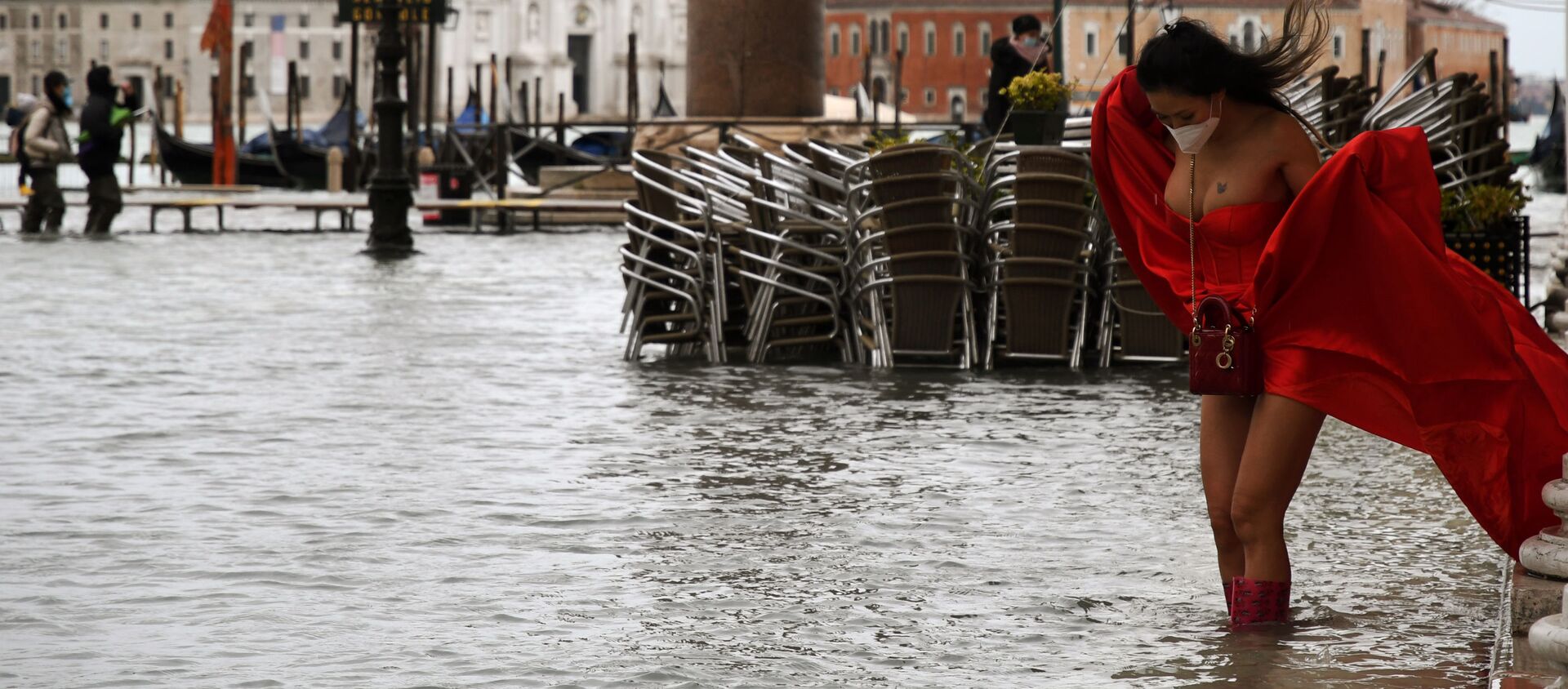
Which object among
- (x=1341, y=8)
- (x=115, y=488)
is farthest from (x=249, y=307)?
(x=1341, y=8)

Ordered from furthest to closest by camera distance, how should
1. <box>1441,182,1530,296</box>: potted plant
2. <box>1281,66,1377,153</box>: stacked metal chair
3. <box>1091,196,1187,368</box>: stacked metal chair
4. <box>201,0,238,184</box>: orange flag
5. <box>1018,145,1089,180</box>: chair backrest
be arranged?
1. <box>201,0,238,184</box>: orange flag
2. <box>1281,66,1377,153</box>: stacked metal chair
3. <box>1441,182,1530,296</box>: potted plant
4. <box>1091,196,1187,368</box>: stacked metal chair
5. <box>1018,145,1089,180</box>: chair backrest

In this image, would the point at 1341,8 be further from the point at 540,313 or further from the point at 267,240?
the point at 540,313

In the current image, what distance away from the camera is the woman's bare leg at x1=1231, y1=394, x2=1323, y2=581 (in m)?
4.02

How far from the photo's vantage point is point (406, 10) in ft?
64.3

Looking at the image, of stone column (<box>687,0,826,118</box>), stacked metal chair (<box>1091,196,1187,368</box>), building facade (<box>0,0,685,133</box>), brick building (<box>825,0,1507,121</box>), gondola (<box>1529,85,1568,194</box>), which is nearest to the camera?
stacked metal chair (<box>1091,196,1187,368</box>)

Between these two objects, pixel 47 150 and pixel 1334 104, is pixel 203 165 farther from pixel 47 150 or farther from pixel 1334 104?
pixel 1334 104

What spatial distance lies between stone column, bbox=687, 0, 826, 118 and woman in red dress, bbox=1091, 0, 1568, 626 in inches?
346

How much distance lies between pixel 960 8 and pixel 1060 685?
112344 mm

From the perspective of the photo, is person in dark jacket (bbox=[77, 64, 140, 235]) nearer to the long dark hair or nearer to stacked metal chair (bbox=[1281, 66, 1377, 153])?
stacked metal chair (bbox=[1281, 66, 1377, 153])

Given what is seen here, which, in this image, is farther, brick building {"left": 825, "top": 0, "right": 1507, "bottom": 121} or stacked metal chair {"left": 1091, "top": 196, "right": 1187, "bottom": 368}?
brick building {"left": 825, "top": 0, "right": 1507, "bottom": 121}

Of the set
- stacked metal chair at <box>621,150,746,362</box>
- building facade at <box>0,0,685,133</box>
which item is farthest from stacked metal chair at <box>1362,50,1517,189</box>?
building facade at <box>0,0,685,133</box>

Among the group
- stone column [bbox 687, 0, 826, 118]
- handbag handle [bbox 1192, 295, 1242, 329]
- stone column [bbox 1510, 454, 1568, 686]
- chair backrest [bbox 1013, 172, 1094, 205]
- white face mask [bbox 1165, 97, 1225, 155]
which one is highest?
stone column [bbox 687, 0, 826, 118]

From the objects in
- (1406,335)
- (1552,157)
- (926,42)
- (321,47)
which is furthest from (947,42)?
(1406,335)

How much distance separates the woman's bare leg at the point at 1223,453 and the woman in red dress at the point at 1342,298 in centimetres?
12
